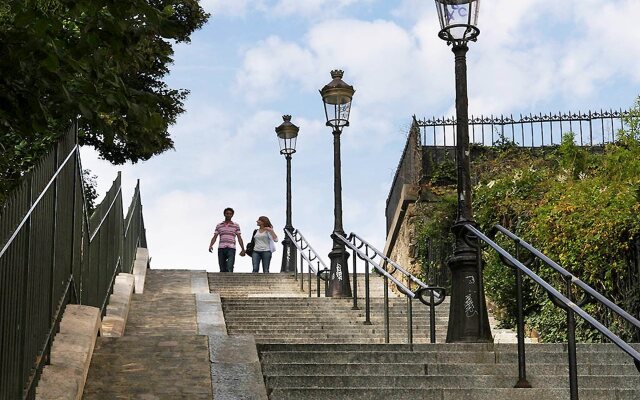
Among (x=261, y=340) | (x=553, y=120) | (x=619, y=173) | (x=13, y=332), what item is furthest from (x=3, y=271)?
(x=553, y=120)

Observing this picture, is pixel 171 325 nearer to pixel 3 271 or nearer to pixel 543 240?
pixel 543 240

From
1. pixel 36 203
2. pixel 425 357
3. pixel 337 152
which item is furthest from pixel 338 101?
pixel 36 203

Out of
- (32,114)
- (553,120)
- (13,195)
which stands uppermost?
(553,120)

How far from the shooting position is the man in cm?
2073

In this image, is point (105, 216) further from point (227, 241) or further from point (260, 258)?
point (260, 258)

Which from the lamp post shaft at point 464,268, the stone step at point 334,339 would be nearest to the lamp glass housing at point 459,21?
the lamp post shaft at point 464,268

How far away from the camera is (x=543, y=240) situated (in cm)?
1406

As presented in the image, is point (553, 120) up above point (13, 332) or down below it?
above

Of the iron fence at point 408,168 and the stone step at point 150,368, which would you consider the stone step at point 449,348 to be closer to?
the stone step at point 150,368

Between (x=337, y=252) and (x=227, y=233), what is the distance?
4635 mm

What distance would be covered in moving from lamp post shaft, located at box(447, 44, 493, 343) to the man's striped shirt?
11.0 metres

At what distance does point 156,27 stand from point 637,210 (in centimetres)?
731

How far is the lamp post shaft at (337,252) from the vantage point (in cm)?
1623

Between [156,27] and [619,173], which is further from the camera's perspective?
[619,173]
